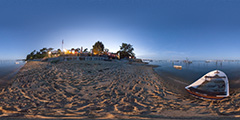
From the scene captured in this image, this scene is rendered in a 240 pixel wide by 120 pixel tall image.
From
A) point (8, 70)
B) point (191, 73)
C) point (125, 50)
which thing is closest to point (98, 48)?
point (125, 50)

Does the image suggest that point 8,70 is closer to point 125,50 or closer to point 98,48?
point 98,48

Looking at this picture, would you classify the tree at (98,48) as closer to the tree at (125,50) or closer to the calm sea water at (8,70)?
the tree at (125,50)

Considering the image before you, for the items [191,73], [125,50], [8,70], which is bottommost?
[191,73]

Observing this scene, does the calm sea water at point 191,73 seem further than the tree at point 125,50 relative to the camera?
No

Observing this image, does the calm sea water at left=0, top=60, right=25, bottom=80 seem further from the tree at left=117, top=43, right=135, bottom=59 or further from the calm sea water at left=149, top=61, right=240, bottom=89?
the tree at left=117, top=43, right=135, bottom=59

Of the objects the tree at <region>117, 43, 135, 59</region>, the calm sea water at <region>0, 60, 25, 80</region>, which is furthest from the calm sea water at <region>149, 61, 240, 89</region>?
the tree at <region>117, 43, 135, 59</region>

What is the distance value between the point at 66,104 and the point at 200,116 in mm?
5418

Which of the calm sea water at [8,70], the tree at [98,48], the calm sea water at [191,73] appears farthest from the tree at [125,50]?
the calm sea water at [8,70]

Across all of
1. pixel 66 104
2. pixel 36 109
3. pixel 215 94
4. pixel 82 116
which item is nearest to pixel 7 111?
pixel 36 109

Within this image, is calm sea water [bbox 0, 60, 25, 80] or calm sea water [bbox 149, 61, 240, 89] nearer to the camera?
calm sea water [bbox 0, 60, 25, 80]

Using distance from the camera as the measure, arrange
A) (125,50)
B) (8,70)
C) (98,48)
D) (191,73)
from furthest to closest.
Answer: (125,50) < (98,48) < (191,73) < (8,70)

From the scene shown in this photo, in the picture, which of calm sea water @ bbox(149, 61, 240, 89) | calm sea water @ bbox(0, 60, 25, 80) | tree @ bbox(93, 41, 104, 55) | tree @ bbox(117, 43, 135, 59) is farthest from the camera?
tree @ bbox(117, 43, 135, 59)

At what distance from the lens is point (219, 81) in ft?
31.0

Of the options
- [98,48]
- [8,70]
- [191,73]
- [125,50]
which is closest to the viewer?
[8,70]
